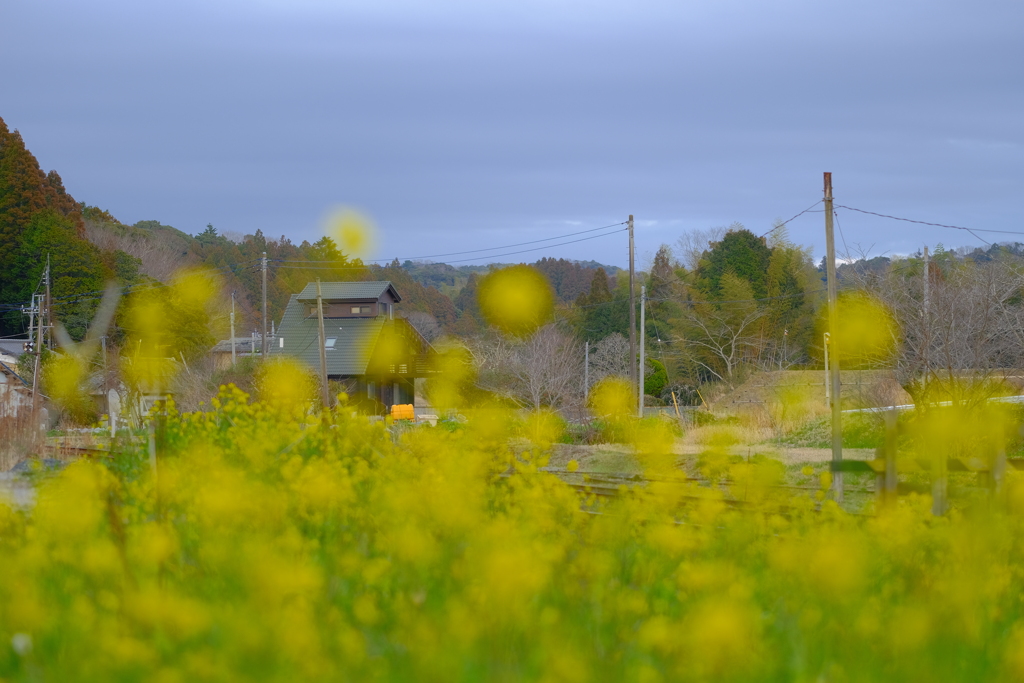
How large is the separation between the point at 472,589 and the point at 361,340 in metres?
32.7

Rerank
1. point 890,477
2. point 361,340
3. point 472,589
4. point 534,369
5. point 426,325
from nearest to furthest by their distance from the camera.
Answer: point 472,589 → point 890,477 → point 534,369 → point 361,340 → point 426,325

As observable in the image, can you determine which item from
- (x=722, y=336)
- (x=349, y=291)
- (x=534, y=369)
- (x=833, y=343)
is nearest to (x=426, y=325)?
(x=349, y=291)

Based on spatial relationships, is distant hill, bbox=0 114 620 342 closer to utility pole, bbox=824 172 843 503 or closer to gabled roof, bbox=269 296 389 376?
gabled roof, bbox=269 296 389 376

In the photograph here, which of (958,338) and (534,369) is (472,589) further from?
(534,369)

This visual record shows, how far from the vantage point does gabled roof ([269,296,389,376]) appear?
115 ft

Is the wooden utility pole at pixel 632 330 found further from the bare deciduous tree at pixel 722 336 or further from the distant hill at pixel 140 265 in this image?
the bare deciduous tree at pixel 722 336

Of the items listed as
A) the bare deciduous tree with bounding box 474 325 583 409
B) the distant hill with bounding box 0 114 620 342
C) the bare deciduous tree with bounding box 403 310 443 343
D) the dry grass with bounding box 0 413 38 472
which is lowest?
the dry grass with bounding box 0 413 38 472

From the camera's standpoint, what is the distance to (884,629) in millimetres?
3541

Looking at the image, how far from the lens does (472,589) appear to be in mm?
3561

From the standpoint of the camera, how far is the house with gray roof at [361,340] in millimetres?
35125

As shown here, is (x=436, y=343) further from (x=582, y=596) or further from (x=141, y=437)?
(x=582, y=596)

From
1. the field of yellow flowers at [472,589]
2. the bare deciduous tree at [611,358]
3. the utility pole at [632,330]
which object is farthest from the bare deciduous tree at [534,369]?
the field of yellow flowers at [472,589]

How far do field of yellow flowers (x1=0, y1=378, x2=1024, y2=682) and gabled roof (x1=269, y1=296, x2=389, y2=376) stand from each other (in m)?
28.6

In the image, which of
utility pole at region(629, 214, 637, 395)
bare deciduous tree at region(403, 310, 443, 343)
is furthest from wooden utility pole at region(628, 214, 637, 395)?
bare deciduous tree at region(403, 310, 443, 343)
